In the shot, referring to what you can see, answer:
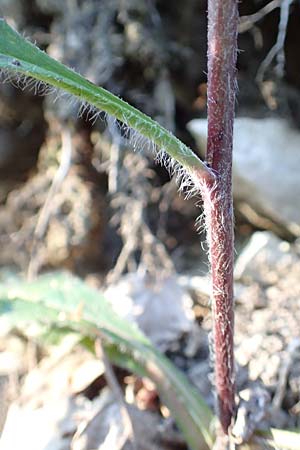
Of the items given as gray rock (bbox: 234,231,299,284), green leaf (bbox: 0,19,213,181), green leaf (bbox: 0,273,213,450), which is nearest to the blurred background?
gray rock (bbox: 234,231,299,284)

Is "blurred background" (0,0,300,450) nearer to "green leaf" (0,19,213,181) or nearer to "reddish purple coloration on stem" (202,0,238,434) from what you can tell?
"reddish purple coloration on stem" (202,0,238,434)

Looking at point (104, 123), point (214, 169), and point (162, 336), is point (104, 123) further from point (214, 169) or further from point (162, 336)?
point (214, 169)

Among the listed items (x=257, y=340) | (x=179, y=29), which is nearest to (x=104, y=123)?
(x=179, y=29)

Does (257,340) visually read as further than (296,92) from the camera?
No

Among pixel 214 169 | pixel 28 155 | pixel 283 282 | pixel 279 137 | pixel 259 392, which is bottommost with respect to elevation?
pixel 259 392

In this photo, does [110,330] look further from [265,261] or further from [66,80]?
[66,80]

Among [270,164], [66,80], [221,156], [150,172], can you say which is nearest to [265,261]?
[270,164]

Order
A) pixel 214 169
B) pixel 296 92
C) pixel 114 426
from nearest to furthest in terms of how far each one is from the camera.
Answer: pixel 214 169, pixel 114 426, pixel 296 92
